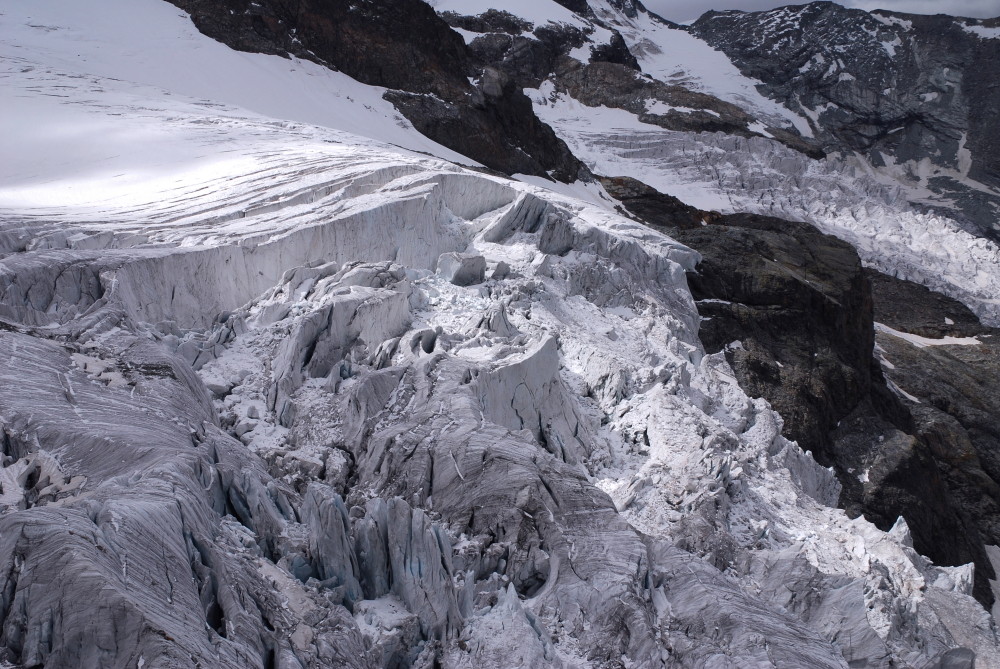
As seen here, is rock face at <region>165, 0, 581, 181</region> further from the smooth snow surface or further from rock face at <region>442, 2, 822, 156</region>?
rock face at <region>442, 2, 822, 156</region>

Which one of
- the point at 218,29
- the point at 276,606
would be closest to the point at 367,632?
the point at 276,606

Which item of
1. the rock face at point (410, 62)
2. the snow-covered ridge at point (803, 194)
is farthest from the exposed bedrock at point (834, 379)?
the snow-covered ridge at point (803, 194)

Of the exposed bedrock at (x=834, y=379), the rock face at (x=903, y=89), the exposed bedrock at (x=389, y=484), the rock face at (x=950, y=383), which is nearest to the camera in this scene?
the exposed bedrock at (x=389, y=484)

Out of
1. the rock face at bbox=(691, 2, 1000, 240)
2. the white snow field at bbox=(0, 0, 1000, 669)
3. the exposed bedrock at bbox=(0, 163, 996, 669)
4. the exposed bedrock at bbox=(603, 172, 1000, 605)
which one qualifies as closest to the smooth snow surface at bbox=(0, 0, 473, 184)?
the white snow field at bbox=(0, 0, 1000, 669)

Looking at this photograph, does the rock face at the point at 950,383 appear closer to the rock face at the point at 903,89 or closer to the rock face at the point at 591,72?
the rock face at the point at 591,72

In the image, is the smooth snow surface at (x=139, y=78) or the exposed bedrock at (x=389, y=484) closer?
the exposed bedrock at (x=389, y=484)

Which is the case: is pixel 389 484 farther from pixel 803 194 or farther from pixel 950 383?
pixel 803 194

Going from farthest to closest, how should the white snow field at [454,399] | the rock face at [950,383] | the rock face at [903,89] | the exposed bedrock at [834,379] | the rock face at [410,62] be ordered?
the rock face at [903,89]
the rock face at [410,62]
the rock face at [950,383]
the exposed bedrock at [834,379]
the white snow field at [454,399]

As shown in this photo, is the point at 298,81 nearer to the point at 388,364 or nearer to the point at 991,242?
the point at 388,364
